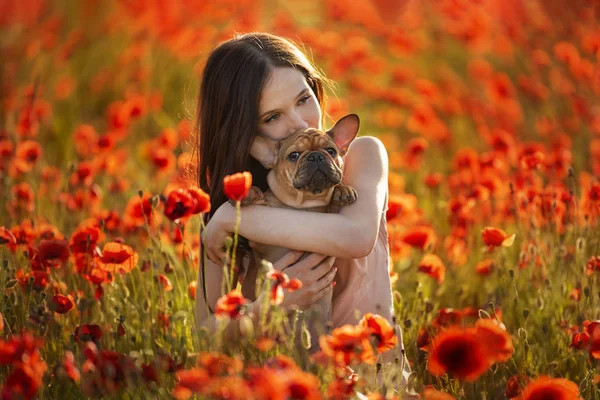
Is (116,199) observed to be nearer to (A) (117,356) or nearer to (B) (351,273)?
(B) (351,273)

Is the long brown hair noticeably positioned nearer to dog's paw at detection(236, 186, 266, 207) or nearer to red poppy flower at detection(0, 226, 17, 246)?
dog's paw at detection(236, 186, 266, 207)

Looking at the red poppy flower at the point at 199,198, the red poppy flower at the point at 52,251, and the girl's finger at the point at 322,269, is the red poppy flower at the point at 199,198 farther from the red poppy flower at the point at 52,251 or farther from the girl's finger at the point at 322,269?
the red poppy flower at the point at 52,251

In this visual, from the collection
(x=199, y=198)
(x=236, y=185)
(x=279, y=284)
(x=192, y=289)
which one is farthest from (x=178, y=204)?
(x=192, y=289)

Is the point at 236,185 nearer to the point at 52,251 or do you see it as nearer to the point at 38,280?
the point at 52,251

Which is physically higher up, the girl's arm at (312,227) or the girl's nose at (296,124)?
the girl's nose at (296,124)

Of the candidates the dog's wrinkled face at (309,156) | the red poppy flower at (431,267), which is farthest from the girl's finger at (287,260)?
the red poppy flower at (431,267)

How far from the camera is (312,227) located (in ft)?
8.77

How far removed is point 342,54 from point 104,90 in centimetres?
214

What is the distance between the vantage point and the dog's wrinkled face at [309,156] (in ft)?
8.63

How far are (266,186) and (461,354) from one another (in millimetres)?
1307

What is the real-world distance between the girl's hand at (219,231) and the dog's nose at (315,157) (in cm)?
33

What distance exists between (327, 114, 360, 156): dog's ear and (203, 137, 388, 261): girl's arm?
139 mm

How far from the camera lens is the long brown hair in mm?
2920

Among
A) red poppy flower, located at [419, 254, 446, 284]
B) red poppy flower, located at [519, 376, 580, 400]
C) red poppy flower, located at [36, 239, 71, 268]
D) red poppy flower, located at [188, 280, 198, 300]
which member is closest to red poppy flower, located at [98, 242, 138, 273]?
red poppy flower, located at [36, 239, 71, 268]
